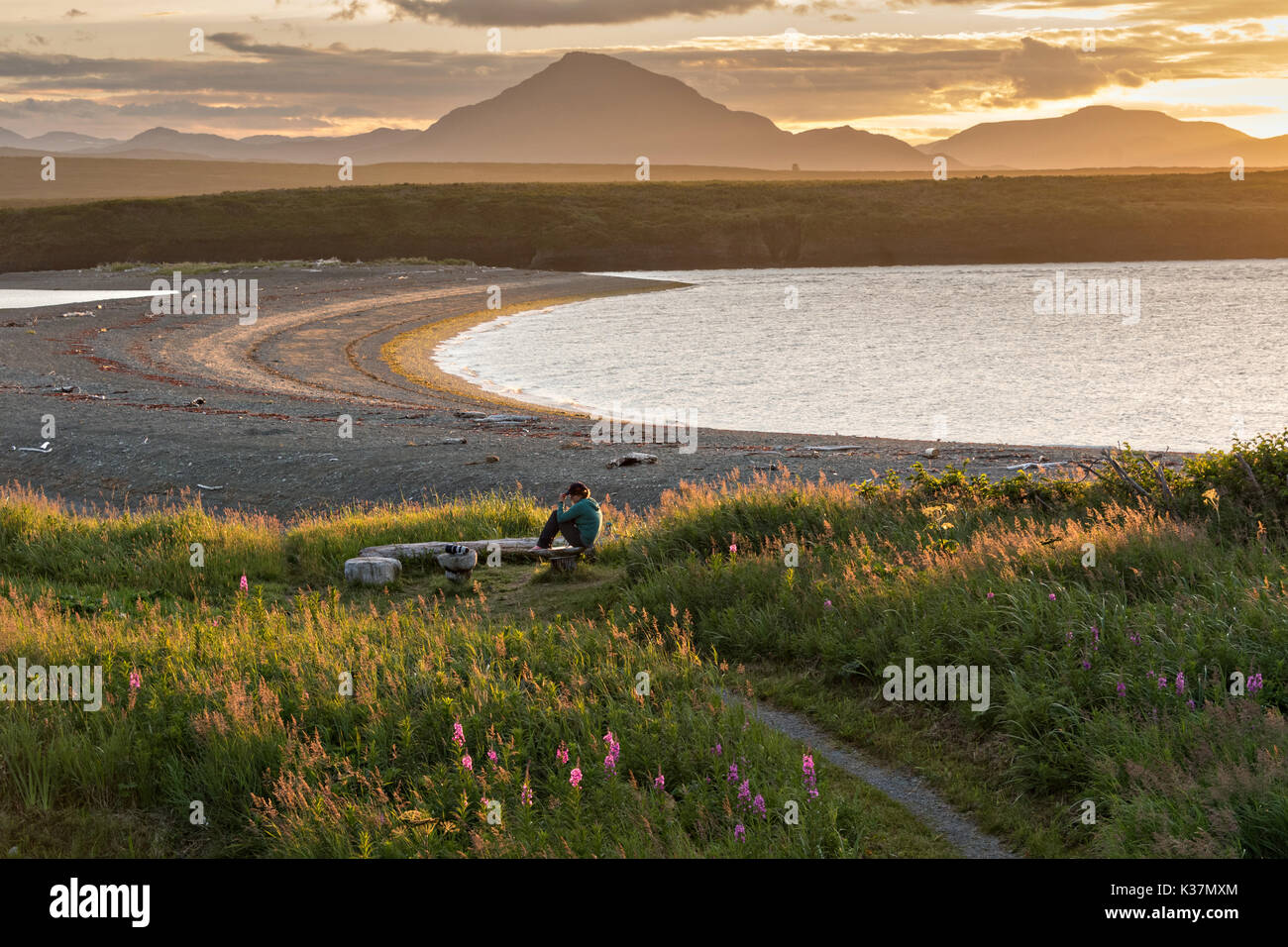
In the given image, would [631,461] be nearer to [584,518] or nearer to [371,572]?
[584,518]

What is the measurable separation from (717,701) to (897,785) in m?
1.46

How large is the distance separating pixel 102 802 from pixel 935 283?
9892cm

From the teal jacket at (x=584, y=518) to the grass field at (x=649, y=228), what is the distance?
10208 centimetres

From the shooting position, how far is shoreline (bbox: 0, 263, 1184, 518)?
835 inches

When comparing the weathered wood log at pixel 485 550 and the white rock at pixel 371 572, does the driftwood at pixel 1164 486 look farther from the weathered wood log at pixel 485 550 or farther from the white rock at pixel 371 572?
the white rock at pixel 371 572

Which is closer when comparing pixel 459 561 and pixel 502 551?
pixel 459 561

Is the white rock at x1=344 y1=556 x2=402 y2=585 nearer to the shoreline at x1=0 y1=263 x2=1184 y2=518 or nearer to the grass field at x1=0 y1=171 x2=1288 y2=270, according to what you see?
the shoreline at x1=0 y1=263 x2=1184 y2=518

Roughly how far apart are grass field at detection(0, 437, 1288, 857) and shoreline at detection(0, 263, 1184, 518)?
18.8ft

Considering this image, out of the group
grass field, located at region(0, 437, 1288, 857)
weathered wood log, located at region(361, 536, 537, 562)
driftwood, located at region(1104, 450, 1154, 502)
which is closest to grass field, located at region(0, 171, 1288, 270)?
weathered wood log, located at region(361, 536, 537, 562)

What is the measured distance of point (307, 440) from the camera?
25.1m

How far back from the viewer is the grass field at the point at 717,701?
21.9 ft

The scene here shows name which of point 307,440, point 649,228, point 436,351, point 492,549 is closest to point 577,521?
point 492,549

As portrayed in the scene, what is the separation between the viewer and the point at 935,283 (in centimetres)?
9950
